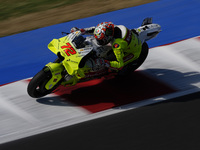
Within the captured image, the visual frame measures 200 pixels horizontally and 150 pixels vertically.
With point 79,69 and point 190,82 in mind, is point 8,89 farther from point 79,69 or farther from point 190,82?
point 190,82

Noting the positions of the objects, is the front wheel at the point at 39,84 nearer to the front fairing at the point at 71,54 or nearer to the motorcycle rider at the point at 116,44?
the front fairing at the point at 71,54

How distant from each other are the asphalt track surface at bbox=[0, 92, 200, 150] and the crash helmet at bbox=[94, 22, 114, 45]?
4.55 ft

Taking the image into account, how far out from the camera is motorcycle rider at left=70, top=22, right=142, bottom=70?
679 cm

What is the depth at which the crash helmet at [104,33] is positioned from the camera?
673 centimetres

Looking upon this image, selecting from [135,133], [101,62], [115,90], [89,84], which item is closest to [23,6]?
[89,84]

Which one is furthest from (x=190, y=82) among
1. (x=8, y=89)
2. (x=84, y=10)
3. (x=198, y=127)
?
(x=84, y=10)

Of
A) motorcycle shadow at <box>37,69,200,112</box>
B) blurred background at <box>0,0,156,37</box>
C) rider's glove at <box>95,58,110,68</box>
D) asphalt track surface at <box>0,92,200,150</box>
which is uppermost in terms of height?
blurred background at <box>0,0,156,37</box>

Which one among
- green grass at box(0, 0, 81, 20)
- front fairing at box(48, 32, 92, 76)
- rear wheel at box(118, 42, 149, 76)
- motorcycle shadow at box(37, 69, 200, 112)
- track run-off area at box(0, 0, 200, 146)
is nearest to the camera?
front fairing at box(48, 32, 92, 76)

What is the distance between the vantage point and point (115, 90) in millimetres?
7527

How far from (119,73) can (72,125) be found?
1553mm

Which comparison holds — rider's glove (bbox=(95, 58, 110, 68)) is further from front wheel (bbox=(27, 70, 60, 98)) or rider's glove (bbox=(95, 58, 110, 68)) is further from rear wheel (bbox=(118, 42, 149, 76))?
front wheel (bbox=(27, 70, 60, 98))

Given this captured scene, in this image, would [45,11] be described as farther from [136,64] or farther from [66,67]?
[66,67]

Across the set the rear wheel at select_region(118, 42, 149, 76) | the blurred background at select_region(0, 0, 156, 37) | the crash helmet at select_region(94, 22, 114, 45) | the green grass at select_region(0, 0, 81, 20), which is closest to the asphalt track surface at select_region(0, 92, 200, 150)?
the rear wheel at select_region(118, 42, 149, 76)

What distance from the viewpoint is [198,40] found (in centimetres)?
952
